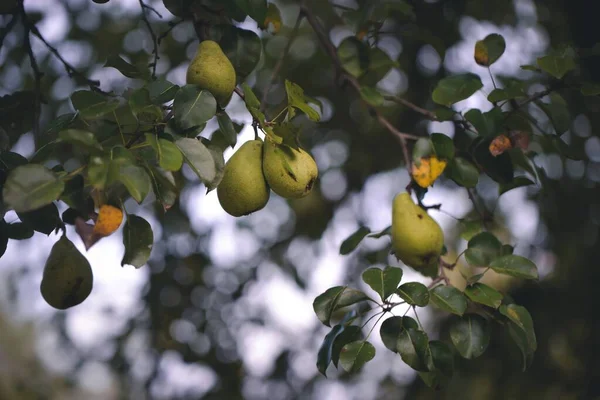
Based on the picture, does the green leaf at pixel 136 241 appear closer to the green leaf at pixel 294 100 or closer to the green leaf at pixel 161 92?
the green leaf at pixel 161 92

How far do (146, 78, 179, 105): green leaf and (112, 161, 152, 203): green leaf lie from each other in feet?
0.59

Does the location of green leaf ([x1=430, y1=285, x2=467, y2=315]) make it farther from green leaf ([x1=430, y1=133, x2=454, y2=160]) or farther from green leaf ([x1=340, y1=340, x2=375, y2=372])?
green leaf ([x1=430, y1=133, x2=454, y2=160])

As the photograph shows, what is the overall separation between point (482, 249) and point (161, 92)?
66 cm

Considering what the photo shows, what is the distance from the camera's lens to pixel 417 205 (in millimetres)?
1139

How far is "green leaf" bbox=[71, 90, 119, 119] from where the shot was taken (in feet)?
2.79

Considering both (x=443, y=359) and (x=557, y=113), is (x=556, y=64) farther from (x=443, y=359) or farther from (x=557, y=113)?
(x=443, y=359)

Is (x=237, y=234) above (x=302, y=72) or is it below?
below

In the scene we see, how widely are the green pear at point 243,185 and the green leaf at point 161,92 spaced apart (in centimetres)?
14

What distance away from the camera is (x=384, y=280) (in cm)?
100

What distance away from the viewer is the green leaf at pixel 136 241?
0.94 metres

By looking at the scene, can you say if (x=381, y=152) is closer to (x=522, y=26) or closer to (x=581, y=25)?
(x=522, y=26)

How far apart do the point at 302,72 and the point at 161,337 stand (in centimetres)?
139

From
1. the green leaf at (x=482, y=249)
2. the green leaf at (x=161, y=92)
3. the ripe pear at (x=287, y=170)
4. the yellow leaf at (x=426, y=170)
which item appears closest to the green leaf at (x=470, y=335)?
the green leaf at (x=482, y=249)

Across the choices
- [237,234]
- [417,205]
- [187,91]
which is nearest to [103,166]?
[187,91]
